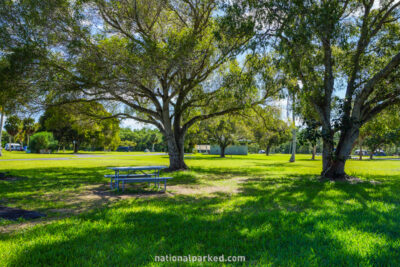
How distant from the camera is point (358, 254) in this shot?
327 cm

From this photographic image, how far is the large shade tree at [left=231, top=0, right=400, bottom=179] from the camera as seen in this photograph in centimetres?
884

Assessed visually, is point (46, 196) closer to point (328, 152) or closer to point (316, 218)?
point (316, 218)

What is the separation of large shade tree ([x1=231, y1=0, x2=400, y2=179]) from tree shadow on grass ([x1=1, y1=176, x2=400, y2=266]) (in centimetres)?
580

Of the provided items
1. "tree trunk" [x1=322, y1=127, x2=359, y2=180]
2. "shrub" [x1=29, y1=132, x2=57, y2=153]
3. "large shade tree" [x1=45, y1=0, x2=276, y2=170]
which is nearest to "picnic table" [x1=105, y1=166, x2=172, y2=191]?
"large shade tree" [x1=45, y1=0, x2=276, y2=170]

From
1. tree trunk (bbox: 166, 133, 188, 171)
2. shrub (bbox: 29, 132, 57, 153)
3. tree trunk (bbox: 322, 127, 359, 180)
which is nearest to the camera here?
tree trunk (bbox: 322, 127, 359, 180)

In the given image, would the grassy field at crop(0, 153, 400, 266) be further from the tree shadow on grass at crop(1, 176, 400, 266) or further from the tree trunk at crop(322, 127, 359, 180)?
the tree trunk at crop(322, 127, 359, 180)

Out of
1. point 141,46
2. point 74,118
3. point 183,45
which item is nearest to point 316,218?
point 183,45

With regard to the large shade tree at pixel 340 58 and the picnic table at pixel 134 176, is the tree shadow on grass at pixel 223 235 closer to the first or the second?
the picnic table at pixel 134 176

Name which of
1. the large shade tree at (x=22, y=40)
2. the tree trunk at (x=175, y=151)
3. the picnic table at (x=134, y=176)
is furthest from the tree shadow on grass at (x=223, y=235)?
the tree trunk at (x=175, y=151)

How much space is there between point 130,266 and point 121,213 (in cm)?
263

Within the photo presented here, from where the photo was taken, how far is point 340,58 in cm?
1241

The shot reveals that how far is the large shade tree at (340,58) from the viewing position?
884 centimetres

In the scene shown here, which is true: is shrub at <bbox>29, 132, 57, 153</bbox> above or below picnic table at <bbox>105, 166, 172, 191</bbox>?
above

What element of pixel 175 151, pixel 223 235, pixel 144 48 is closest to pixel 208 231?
pixel 223 235
